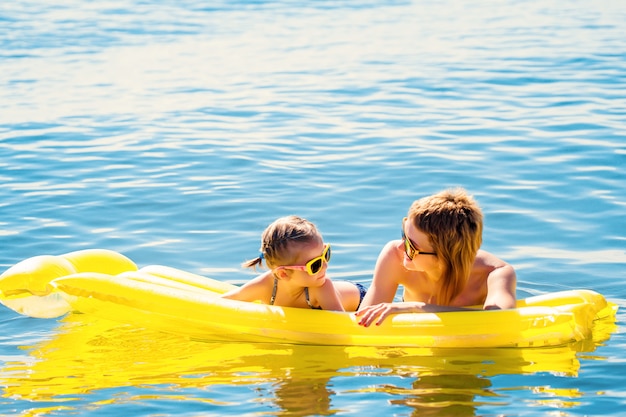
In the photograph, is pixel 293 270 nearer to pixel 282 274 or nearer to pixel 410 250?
pixel 282 274

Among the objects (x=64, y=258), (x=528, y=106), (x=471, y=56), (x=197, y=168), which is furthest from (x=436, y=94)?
(x=64, y=258)

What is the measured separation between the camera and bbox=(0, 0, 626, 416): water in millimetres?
4582

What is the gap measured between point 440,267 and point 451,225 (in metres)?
0.26

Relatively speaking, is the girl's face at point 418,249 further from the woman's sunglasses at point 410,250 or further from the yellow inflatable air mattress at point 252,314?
the yellow inflatable air mattress at point 252,314

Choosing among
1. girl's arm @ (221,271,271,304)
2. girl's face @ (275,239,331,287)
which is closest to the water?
girl's arm @ (221,271,271,304)

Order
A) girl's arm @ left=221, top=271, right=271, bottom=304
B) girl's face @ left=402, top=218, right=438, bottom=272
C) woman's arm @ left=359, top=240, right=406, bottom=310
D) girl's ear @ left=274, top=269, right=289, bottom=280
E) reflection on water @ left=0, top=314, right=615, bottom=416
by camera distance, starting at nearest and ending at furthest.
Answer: reflection on water @ left=0, top=314, right=615, bottom=416 < girl's face @ left=402, top=218, right=438, bottom=272 < girl's ear @ left=274, top=269, right=289, bottom=280 < woman's arm @ left=359, top=240, right=406, bottom=310 < girl's arm @ left=221, top=271, right=271, bottom=304

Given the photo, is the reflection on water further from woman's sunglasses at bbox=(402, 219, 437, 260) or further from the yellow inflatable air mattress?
woman's sunglasses at bbox=(402, 219, 437, 260)

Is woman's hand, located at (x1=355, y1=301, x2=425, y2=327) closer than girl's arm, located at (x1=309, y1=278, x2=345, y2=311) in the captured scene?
Yes

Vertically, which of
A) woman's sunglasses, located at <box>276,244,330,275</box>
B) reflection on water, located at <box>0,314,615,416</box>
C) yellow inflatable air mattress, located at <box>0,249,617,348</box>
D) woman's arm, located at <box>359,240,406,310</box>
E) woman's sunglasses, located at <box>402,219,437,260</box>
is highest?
woman's sunglasses, located at <box>402,219,437,260</box>

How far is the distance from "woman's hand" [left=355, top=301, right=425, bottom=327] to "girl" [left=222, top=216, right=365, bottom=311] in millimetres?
256

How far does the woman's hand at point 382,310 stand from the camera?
4.78m

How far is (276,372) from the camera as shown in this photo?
4.75 metres

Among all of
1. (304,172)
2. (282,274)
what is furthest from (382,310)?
(304,172)

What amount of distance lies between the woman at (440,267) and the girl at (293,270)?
0.25 meters
